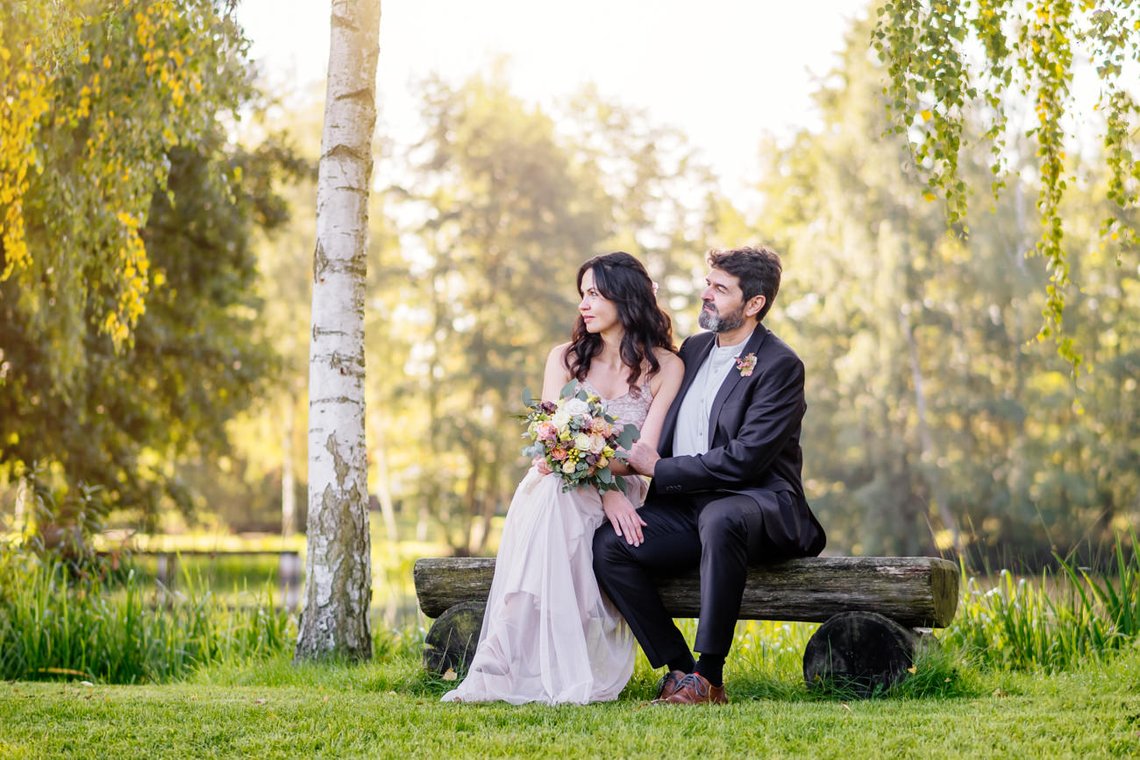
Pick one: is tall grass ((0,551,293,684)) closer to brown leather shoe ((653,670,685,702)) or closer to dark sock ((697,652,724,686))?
brown leather shoe ((653,670,685,702))

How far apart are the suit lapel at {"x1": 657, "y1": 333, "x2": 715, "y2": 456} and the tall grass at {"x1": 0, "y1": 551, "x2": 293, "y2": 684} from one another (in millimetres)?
2813

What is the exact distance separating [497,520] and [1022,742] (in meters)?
26.6

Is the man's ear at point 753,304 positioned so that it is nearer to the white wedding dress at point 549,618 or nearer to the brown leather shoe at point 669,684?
the white wedding dress at point 549,618

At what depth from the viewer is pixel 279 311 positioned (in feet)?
88.3

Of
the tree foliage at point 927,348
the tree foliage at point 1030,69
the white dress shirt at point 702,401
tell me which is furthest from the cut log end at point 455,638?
the tree foliage at point 927,348

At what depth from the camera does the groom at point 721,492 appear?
4.35 metres

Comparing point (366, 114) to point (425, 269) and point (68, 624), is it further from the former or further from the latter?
point (425, 269)

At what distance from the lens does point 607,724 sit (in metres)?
3.90

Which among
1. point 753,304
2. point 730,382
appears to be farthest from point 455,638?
point 753,304

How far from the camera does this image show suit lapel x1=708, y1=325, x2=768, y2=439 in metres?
4.77

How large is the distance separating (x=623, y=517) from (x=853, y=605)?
987 millimetres

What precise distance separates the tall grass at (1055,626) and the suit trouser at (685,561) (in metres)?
1.61

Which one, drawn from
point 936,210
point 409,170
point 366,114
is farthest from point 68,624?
point 409,170

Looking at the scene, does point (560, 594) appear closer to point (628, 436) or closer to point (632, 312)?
point (628, 436)
